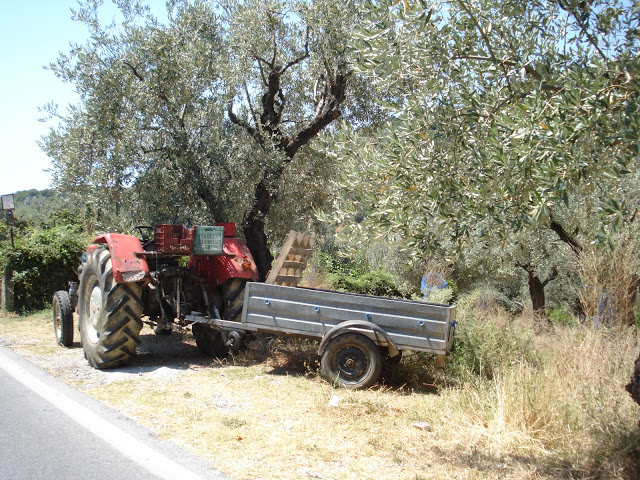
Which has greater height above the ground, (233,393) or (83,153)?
(83,153)

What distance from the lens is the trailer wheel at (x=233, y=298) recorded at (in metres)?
8.22


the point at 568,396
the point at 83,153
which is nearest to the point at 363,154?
→ the point at 568,396

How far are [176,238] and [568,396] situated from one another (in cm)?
514

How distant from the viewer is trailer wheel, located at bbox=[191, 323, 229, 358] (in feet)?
28.1

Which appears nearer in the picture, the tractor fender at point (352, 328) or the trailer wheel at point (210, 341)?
the tractor fender at point (352, 328)

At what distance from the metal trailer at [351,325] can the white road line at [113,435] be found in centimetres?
221

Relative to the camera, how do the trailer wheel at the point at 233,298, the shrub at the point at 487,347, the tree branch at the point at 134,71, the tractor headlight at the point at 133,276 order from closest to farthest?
the shrub at the point at 487,347, the tractor headlight at the point at 133,276, the trailer wheel at the point at 233,298, the tree branch at the point at 134,71

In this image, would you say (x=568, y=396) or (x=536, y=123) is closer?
(x=536, y=123)

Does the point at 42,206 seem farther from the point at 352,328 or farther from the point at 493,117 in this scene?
the point at 493,117

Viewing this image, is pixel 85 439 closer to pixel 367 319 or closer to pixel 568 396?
pixel 367 319

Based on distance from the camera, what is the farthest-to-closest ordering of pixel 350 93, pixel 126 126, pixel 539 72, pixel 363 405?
pixel 350 93, pixel 126 126, pixel 363 405, pixel 539 72

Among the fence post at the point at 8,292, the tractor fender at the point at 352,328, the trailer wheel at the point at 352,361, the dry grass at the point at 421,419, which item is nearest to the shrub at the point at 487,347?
the dry grass at the point at 421,419

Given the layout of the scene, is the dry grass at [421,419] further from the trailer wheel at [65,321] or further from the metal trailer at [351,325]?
the trailer wheel at [65,321]

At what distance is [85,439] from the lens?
198 inches
